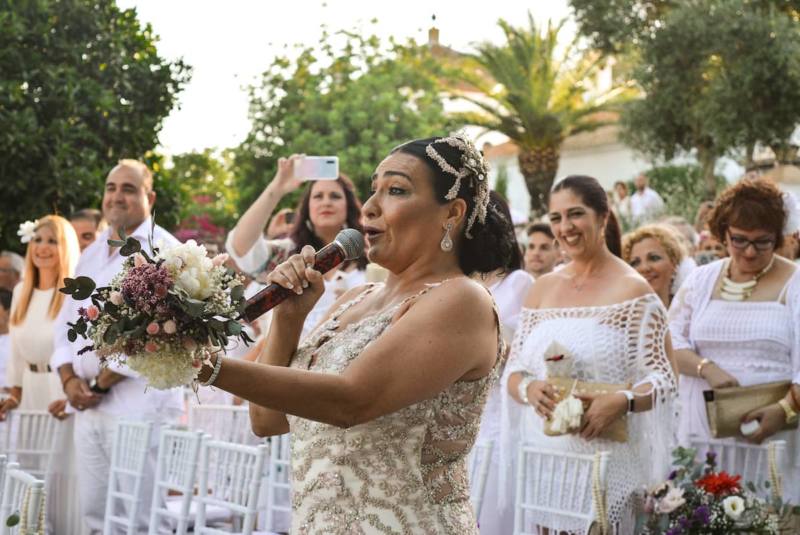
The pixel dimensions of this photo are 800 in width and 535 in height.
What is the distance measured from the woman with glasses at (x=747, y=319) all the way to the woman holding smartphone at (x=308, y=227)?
1.78 metres

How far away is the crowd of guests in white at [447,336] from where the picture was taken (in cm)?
262

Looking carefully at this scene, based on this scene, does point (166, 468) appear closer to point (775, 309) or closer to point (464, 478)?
point (464, 478)

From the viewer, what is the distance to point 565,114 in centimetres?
2695

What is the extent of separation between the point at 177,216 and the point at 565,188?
232 inches

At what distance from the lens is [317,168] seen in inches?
223

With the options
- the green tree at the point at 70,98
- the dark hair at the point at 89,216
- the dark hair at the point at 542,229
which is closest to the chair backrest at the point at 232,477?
the dark hair at the point at 542,229

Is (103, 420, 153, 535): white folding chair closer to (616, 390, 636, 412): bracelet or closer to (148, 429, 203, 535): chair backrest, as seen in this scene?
(148, 429, 203, 535): chair backrest

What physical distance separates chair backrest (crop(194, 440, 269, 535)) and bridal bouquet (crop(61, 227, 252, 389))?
6.30 ft

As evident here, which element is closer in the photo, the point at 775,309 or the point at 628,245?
the point at 775,309

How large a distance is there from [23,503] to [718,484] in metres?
2.72

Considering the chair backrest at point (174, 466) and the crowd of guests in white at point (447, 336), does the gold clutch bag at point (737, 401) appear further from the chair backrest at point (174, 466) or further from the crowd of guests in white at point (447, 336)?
the chair backrest at point (174, 466)

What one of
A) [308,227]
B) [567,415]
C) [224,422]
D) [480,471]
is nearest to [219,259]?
[480,471]

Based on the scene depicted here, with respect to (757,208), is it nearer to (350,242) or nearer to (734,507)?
(734,507)

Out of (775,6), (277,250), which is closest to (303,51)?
(775,6)
